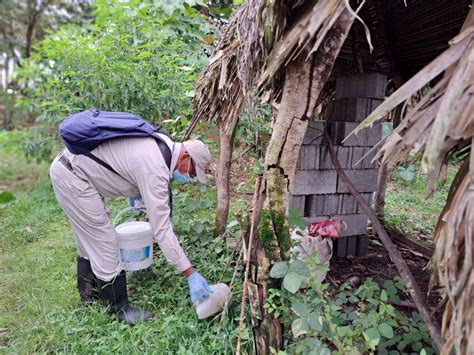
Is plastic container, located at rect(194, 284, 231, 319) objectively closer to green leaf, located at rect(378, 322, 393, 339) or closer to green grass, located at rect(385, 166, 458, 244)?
green leaf, located at rect(378, 322, 393, 339)

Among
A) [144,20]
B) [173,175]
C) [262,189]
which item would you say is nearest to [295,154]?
[262,189]

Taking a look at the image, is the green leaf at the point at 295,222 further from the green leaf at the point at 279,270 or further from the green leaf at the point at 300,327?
the green leaf at the point at 300,327

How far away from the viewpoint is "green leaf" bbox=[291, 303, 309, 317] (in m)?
1.59

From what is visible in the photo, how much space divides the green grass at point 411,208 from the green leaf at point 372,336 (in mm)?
2161

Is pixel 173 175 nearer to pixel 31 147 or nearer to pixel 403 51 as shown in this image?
pixel 403 51

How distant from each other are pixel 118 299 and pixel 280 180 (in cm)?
155

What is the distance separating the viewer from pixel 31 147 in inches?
223

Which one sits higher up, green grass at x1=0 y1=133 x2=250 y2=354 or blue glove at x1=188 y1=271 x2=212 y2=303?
blue glove at x1=188 y1=271 x2=212 y2=303

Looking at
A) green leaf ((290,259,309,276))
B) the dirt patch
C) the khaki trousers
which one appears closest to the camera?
green leaf ((290,259,309,276))

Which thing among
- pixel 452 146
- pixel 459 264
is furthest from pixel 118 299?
pixel 452 146

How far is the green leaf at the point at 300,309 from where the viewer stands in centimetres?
159

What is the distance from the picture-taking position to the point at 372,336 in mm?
1519

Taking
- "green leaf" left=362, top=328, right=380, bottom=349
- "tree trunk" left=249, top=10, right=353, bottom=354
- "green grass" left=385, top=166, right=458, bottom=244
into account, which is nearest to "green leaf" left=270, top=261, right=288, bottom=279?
"tree trunk" left=249, top=10, right=353, bottom=354

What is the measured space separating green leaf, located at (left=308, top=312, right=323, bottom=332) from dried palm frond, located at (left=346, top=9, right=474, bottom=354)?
1.54 feet
